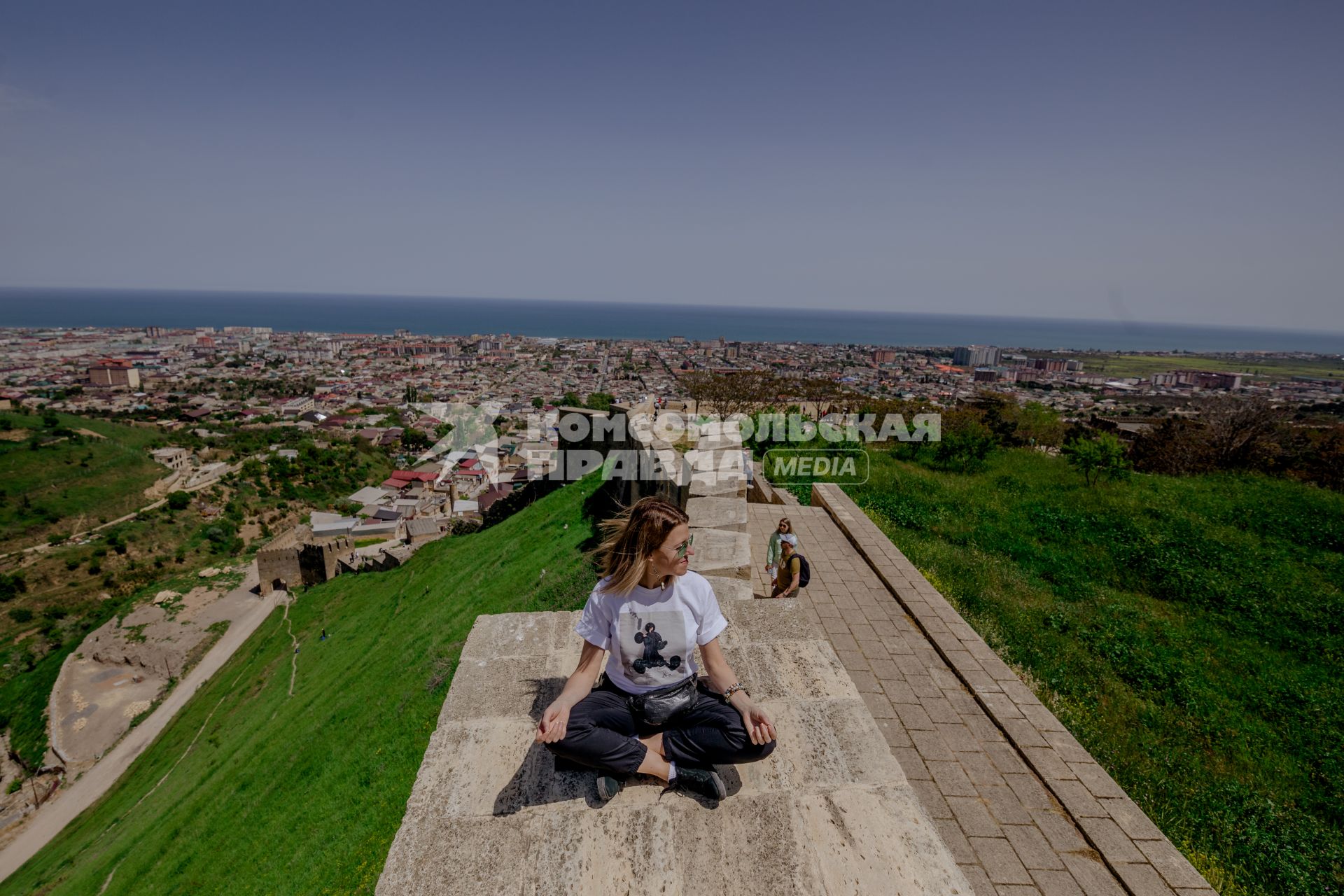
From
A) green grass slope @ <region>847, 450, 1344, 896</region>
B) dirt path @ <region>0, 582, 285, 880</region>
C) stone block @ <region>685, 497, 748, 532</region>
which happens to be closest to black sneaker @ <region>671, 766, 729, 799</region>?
green grass slope @ <region>847, 450, 1344, 896</region>

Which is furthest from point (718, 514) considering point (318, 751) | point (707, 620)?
point (318, 751)

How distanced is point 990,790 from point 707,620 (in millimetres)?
2368

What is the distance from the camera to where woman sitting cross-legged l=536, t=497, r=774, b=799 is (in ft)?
6.86

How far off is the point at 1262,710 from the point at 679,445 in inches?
275

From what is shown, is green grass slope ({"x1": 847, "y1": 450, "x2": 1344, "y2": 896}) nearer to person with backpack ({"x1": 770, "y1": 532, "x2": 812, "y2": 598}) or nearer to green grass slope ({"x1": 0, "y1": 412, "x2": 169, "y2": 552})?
person with backpack ({"x1": 770, "y1": 532, "x2": 812, "y2": 598})

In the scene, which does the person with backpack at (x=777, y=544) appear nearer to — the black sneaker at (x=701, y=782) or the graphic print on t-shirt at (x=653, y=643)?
the graphic print on t-shirt at (x=653, y=643)

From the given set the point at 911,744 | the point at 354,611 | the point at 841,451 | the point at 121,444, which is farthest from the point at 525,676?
the point at 121,444

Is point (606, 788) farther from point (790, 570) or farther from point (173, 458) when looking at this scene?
point (173, 458)

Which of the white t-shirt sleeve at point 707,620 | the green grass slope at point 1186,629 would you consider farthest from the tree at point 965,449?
the white t-shirt sleeve at point 707,620

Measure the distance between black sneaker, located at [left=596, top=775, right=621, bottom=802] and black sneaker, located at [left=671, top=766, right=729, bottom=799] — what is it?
0.77 feet

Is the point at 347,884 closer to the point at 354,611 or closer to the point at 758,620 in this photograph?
A: the point at 758,620

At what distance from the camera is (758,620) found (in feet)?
11.1

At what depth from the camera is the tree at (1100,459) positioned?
28.4 feet

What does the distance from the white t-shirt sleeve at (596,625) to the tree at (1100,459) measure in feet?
31.1
